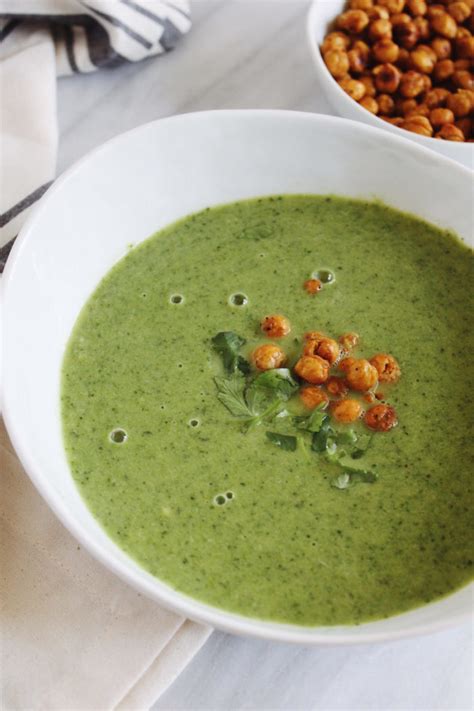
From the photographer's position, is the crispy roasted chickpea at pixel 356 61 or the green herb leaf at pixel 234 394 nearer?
the green herb leaf at pixel 234 394

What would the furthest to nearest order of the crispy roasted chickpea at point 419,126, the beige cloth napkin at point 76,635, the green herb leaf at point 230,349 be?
the crispy roasted chickpea at point 419,126, the green herb leaf at point 230,349, the beige cloth napkin at point 76,635

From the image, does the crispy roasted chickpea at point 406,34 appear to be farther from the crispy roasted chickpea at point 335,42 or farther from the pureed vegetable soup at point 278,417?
the pureed vegetable soup at point 278,417

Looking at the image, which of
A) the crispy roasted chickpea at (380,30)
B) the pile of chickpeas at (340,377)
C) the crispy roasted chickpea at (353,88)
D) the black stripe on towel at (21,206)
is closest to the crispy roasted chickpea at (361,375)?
the pile of chickpeas at (340,377)

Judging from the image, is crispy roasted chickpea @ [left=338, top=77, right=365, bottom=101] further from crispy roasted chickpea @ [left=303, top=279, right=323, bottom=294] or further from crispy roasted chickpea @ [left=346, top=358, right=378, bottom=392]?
crispy roasted chickpea @ [left=346, top=358, right=378, bottom=392]

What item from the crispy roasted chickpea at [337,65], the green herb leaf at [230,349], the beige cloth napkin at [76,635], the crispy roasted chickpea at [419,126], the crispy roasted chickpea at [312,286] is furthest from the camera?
the crispy roasted chickpea at [337,65]

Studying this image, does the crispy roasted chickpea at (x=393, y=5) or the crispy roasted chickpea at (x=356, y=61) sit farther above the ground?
the crispy roasted chickpea at (x=393, y=5)

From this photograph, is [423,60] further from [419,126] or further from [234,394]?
[234,394]

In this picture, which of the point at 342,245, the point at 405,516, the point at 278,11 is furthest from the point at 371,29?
the point at 405,516
